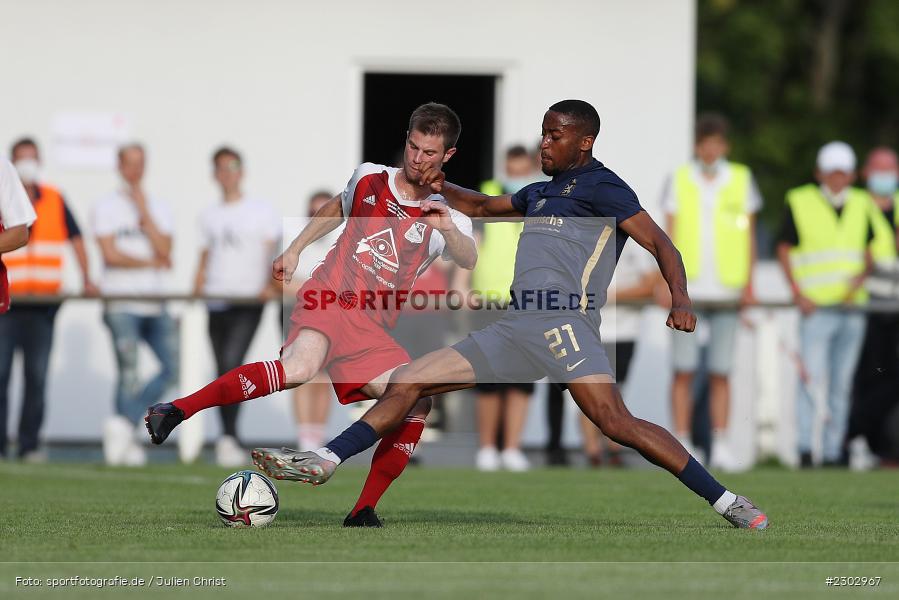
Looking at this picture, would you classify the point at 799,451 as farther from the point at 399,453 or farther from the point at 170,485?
the point at 399,453

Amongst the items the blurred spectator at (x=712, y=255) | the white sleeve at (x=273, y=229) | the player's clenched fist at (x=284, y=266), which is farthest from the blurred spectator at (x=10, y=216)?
the blurred spectator at (x=712, y=255)

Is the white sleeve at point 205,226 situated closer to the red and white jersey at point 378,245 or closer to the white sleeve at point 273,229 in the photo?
the white sleeve at point 273,229

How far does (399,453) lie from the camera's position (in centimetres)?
836

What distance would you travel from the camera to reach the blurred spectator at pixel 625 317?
47.0 feet

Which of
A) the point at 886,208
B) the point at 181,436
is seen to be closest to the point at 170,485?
the point at 181,436

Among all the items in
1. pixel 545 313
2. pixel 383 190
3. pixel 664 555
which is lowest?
pixel 664 555

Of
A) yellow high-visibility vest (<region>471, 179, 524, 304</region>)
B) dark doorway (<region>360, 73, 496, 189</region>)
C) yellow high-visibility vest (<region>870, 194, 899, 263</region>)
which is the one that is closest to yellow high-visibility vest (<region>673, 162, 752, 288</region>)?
yellow high-visibility vest (<region>870, 194, 899, 263</region>)

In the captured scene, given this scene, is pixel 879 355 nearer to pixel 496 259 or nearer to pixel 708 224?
pixel 708 224

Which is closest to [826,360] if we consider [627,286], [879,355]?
[879,355]

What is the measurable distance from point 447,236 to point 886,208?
8.03 m

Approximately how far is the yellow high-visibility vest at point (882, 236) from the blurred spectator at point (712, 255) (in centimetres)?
111

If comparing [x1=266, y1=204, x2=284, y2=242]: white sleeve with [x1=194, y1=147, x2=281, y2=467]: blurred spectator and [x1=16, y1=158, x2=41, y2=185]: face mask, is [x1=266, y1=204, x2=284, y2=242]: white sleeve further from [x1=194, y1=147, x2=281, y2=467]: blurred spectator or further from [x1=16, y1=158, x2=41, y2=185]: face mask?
[x1=16, y1=158, x2=41, y2=185]: face mask

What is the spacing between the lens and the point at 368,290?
8.49 m

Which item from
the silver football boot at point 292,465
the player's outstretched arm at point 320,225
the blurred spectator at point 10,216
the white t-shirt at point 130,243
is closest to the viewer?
the silver football boot at point 292,465
